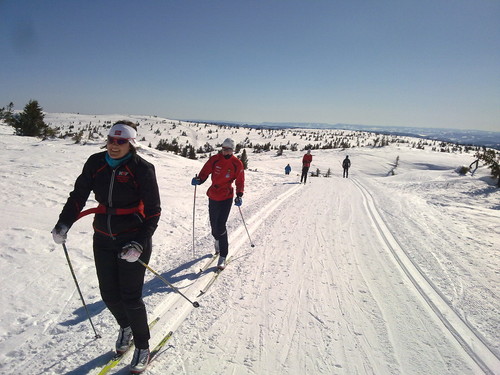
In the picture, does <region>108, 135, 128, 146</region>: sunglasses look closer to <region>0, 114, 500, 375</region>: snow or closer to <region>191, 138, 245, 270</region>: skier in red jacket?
<region>0, 114, 500, 375</region>: snow

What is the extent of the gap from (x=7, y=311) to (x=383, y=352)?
4250 millimetres

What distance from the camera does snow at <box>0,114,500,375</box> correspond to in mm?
2877

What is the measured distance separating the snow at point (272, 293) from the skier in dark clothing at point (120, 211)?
884 mm

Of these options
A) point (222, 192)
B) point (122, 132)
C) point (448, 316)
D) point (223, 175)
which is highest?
point (122, 132)

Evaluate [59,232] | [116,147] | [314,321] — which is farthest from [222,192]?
[59,232]

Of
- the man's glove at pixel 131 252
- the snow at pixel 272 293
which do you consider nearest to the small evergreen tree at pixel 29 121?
the snow at pixel 272 293

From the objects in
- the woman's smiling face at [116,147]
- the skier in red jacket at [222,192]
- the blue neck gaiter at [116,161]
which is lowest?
the skier in red jacket at [222,192]

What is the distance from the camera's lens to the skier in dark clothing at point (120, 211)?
239 centimetres

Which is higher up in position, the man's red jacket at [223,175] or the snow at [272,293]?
the man's red jacket at [223,175]

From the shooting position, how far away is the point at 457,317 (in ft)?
12.1

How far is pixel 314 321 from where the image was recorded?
3473 millimetres

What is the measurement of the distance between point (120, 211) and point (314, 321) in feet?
8.67

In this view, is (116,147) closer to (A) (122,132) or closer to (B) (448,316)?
(A) (122,132)

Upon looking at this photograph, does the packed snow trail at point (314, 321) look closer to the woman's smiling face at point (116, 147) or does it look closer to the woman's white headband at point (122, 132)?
the woman's smiling face at point (116, 147)
